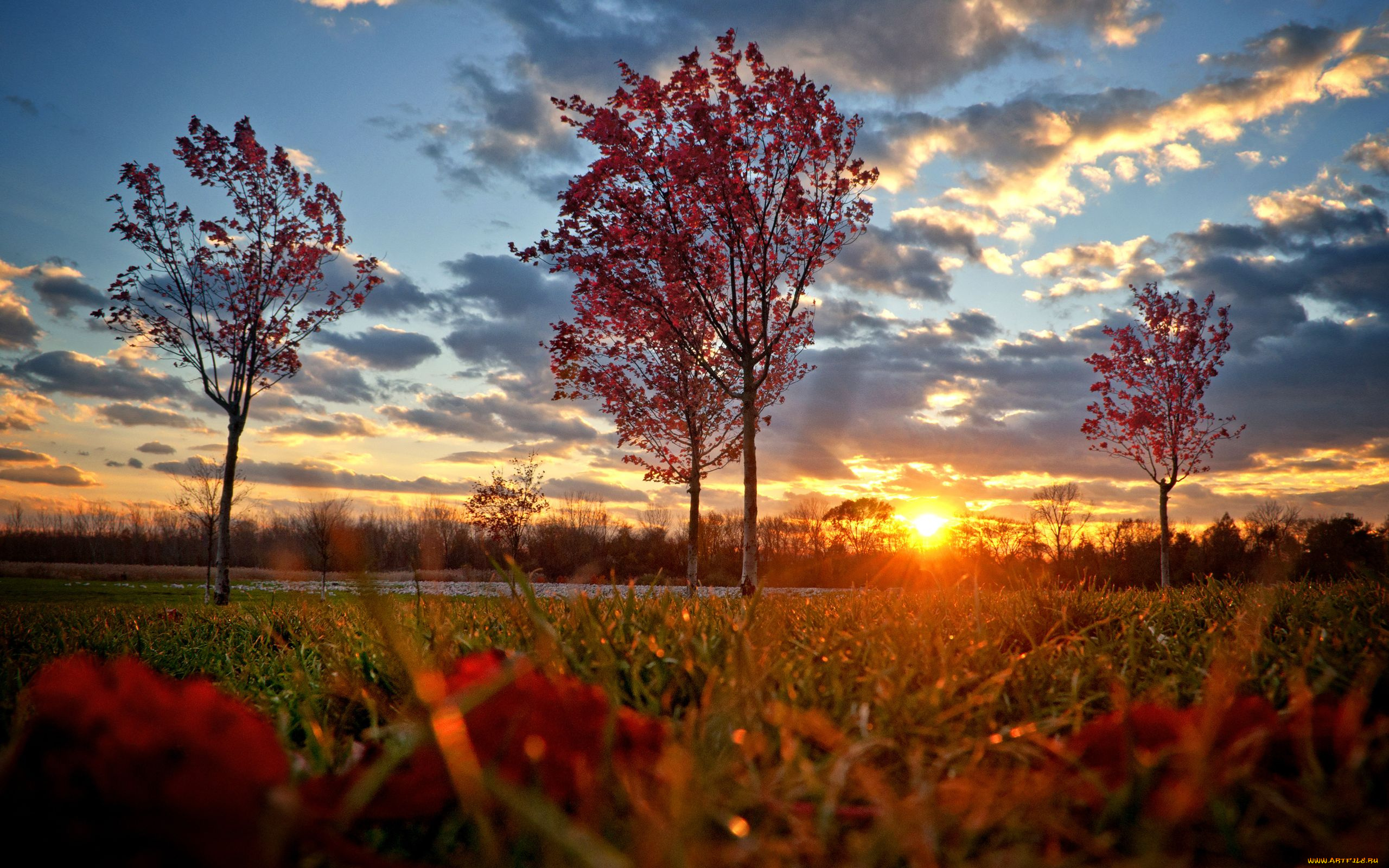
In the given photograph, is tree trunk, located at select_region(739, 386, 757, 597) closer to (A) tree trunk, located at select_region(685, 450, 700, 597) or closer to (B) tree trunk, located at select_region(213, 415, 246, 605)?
(A) tree trunk, located at select_region(685, 450, 700, 597)

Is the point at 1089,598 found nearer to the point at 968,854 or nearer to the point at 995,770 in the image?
the point at 995,770

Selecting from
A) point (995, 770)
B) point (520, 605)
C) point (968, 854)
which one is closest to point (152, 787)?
point (968, 854)

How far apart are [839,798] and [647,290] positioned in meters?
10.3

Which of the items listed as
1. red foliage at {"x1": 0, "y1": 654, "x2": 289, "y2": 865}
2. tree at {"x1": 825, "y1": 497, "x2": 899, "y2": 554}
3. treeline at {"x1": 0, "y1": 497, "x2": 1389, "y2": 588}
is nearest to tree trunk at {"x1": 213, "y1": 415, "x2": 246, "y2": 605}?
treeline at {"x1": 0, "y1": 497, "x2": 1389, "y2": 588}

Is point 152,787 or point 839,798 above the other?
point 152,787

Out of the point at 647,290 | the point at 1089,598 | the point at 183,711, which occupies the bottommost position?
the point at 1089,598

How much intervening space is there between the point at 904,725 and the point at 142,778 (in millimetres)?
1335

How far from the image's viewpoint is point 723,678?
65.4 inches

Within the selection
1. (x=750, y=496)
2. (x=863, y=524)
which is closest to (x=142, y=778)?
(x=750, y=496)

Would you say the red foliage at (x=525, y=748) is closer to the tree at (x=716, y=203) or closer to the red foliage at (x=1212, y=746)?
the red foliage at (x=1212, y=746)

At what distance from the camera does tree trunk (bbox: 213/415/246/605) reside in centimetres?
1414

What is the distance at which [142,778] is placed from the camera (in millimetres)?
804

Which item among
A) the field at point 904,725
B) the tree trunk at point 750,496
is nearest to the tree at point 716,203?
the tree trunk at point 750,496

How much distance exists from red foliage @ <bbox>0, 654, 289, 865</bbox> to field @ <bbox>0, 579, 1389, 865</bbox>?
0.14 meters
